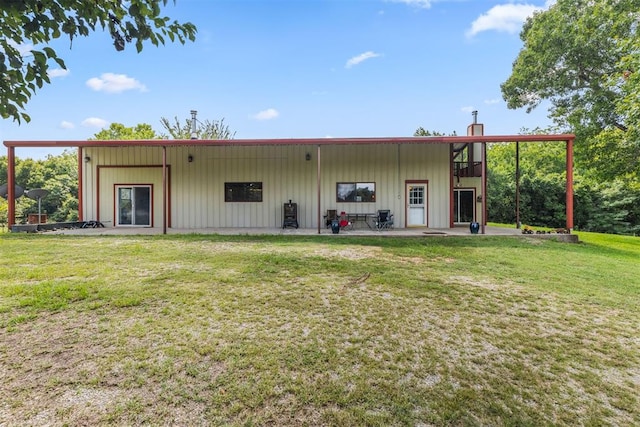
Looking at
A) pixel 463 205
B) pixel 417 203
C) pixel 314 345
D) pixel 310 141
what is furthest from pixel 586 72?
pixel 314 345

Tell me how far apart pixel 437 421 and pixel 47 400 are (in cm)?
230

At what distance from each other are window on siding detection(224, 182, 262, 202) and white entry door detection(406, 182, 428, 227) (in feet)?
18.4

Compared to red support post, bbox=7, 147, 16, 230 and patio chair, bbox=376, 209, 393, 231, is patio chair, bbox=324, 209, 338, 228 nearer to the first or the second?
patio chair, bbox=376, 209, 393, 231

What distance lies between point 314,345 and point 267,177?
9.69 meters

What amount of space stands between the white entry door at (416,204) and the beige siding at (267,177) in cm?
23

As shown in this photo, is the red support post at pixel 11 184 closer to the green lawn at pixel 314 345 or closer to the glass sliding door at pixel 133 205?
the glass sliding door at pixel 133 205

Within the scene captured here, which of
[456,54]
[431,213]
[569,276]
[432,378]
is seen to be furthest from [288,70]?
[432,378]

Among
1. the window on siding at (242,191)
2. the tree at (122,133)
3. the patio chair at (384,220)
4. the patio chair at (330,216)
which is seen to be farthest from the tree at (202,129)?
the patio chair at (384,220)

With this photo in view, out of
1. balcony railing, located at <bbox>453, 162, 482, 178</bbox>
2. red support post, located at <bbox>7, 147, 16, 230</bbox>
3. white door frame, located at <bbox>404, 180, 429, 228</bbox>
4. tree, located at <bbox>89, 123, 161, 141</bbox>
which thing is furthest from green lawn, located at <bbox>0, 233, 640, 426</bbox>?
tree, located at <bbox>89, 123, 161, 141</bbox>

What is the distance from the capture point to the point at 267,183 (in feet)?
38.6

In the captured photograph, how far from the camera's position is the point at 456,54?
16188mm

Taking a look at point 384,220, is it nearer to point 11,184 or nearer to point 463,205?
point 463,205

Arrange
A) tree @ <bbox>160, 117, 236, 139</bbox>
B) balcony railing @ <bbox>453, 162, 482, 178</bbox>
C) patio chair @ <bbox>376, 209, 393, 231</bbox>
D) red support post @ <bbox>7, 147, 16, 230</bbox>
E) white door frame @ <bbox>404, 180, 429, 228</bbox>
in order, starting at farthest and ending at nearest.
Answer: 1. tree @ <bbox>160, 117, 236, 139</bbox>
2. balcony railing @ <bbox>453, 162, 482, 178</bbox>
3. white door frame @ <bbox>404, 180, 429, 228</bbox>
4. patio chair @ <bbox>376, 209, 393, 231</bbox>
5. red support post @ <bbox>7, 147, 16, 230</bbox>

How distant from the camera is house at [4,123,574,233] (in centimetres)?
1149
